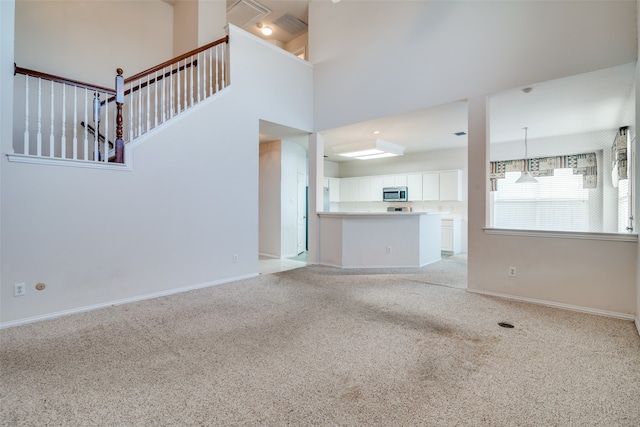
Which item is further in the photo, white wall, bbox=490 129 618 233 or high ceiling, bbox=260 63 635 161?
white wall, bbox=490 129 618 233

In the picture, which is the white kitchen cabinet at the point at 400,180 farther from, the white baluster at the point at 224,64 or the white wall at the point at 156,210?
the white baluster at the point at 224,64

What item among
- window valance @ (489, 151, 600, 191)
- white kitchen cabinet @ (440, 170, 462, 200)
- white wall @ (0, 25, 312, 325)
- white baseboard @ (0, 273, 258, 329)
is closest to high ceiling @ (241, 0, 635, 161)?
window valance @ (489, 151, 600, 191)

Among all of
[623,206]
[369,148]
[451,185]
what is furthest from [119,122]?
[623,206]

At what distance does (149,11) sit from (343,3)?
11.7 feet

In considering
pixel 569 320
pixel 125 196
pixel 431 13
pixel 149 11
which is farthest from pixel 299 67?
pixel 569 320

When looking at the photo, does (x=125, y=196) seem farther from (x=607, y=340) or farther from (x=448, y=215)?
(x=448, y=215)

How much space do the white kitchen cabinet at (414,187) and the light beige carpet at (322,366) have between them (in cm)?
458

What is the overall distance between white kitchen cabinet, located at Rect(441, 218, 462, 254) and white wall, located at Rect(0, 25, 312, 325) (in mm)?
4242

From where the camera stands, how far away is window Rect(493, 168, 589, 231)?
19.6 ft

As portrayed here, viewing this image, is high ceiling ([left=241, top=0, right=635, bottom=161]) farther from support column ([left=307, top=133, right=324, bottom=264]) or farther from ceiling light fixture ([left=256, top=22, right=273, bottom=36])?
support column ([left=307, top=133, right=324, bottom=264])

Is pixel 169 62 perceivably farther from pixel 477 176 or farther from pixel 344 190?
pixel 344 190

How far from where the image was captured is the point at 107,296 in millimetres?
3473

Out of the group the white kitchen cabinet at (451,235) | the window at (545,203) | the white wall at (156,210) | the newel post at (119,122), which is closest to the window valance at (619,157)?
the window at (545,203)

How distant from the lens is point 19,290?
2945 millimetres
